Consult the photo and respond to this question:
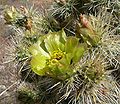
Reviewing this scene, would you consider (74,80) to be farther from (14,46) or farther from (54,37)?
(14,46)

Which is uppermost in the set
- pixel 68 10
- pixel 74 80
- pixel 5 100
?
pixel 68 10

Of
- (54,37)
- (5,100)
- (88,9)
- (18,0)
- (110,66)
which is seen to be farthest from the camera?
(18,0)

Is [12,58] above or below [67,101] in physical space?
above

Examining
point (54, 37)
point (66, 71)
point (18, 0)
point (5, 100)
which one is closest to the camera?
point (66, 71)

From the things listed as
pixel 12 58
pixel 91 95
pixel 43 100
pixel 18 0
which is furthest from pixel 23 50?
pixel 18 0

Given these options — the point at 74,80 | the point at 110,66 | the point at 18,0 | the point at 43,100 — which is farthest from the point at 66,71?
the point at 18,0

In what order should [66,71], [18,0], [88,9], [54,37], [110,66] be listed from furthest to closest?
[18,0]
[88,9]
[110,66]
[54,37]
[66,71]

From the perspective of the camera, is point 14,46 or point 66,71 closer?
point 66,71

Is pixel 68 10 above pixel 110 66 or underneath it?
above

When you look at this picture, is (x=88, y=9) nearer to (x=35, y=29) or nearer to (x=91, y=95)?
(x=35, y=29)
